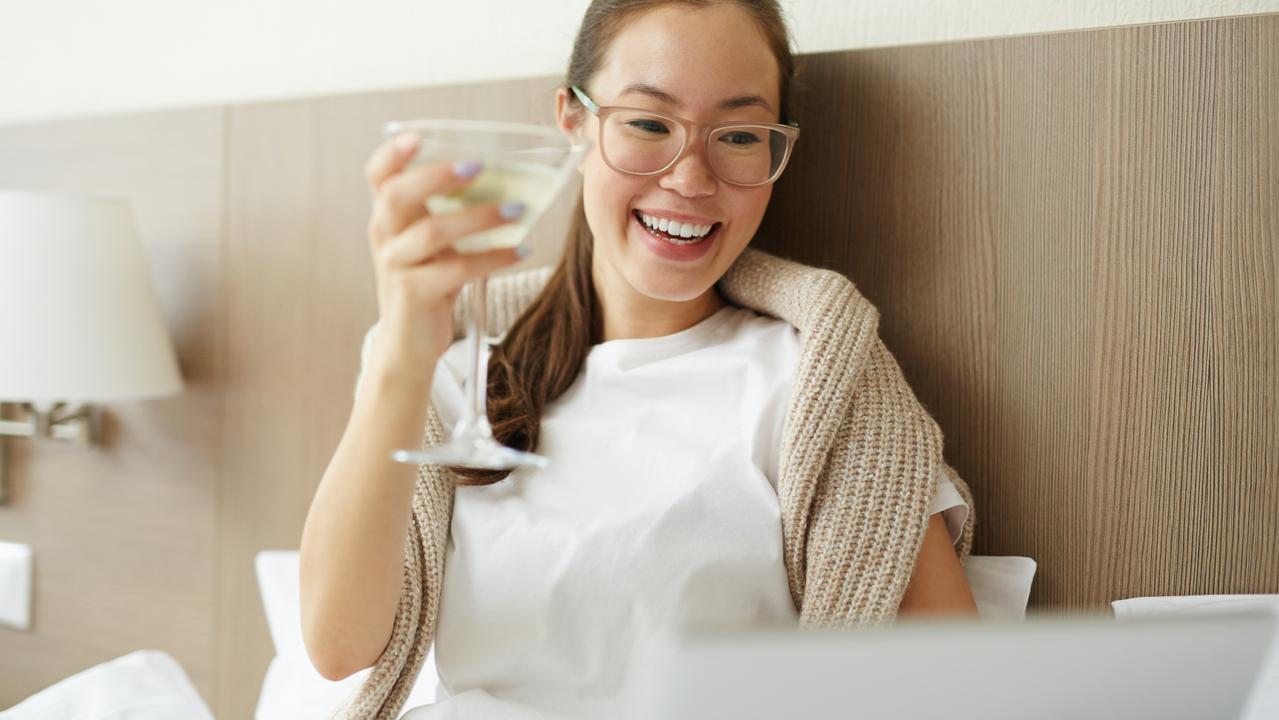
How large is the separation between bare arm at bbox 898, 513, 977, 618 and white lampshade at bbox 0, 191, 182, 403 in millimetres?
1317

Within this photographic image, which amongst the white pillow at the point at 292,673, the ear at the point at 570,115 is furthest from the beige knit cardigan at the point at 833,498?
the ear at the point at 570,115

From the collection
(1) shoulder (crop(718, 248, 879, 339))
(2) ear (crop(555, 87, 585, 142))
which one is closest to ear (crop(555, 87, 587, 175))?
(2) ear (crop(555, 87, 585, 142))

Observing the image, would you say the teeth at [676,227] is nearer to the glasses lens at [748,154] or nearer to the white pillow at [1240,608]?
the glasses lens at [748,154]

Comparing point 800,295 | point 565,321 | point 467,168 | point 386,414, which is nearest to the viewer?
point 467,168

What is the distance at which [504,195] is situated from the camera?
71 centimetres

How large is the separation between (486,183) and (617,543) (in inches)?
20.3

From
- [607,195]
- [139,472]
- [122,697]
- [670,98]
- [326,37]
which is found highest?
[326,37]

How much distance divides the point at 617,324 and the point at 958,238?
0.46 m

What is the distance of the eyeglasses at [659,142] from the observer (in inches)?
44.3

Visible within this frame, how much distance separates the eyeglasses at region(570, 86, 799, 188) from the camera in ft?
3.69

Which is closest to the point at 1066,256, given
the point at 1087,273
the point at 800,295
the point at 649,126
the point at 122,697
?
the point at 1087,273

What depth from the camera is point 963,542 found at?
1.21m

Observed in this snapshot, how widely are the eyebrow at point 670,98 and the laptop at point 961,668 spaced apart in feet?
2.39

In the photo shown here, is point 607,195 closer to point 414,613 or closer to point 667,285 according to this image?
point 667,285
